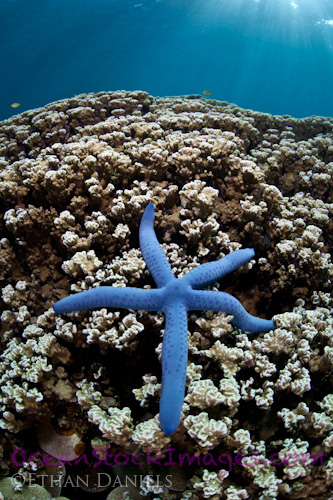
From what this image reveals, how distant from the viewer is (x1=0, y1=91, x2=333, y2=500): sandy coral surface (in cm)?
206

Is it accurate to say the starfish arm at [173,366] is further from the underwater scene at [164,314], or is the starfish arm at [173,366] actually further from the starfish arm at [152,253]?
the starfish arm at [152,253]

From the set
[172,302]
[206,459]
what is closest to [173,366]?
[172,302]

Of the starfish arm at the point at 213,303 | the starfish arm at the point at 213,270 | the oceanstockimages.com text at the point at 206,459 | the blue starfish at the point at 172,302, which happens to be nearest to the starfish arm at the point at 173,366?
the blue starfish at the point at 172,302

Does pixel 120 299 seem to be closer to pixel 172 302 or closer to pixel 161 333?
pixel 172 302

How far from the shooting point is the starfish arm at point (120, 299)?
2.25 m

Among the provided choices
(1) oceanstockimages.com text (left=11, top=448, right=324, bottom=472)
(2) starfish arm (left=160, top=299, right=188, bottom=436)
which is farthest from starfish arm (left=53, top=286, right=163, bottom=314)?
(1) oceanstockimages.com text (left=11, top=448, right=324, bottom=472)

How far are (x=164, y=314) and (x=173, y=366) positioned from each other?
0.69 meters

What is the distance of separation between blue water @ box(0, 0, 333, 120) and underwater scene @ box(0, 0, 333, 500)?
4805 cm

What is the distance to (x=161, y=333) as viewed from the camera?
8.19ft

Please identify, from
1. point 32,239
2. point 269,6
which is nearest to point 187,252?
point 32,239

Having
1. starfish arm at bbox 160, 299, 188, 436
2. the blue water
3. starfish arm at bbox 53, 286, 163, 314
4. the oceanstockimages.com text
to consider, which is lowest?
the oceanstockimages.com text

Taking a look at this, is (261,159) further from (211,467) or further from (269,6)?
(269,6)

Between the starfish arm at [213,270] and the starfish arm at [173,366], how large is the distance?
0.26 meters

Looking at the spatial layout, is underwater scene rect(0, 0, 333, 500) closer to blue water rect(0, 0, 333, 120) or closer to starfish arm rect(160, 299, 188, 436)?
starfish arm rect(160, 299, 188, 436)
